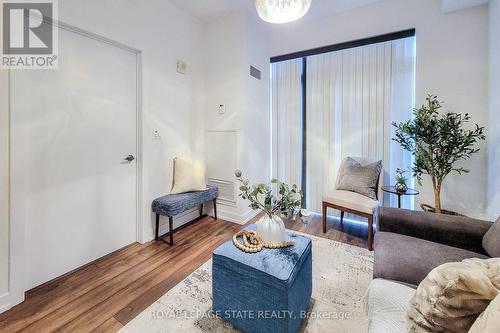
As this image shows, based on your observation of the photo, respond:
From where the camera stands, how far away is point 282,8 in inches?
60.1

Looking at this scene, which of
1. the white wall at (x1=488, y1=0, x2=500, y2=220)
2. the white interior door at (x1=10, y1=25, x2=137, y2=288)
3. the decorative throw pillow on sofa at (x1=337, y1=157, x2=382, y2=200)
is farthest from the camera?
the decorative throw pillow on sofa at (x1=337, y1=157, x2=382, y2=200)

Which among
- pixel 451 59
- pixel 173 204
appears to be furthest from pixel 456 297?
pixel 451 59

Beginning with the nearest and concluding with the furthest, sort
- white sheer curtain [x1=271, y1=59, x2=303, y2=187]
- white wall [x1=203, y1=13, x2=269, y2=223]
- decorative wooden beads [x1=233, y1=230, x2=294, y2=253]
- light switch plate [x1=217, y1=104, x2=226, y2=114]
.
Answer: decorative wooden beads [x1=233, y1=230, x2=294, y2=253] < white wall [x1=203, y1=13, x2=269, y2=223] < light switch plate [x1=217, y1=104, x2=226, y2=114] < white sheer curtain [x1=271, y1=59, x2=303, y2=187]

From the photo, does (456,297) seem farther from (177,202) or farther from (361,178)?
(177,202)

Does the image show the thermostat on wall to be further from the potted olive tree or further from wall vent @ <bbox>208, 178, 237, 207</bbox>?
the potted olive tree

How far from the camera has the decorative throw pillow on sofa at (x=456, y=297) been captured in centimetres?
66

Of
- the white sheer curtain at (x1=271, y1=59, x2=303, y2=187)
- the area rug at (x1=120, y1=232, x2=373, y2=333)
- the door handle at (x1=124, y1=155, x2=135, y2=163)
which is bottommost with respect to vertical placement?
the area rug at (x1=120, y1=232, x2=373, y2=333)

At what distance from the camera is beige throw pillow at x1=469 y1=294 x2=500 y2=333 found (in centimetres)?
54

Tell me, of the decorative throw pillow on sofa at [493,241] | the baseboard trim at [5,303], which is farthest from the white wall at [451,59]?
the baseboard trim at [5,303]

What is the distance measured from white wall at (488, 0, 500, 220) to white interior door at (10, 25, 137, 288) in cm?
353

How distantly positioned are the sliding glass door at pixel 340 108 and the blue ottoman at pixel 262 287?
2.03 meters

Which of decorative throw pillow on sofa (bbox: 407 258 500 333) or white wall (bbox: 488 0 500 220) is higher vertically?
white wall (bbox: 488 0 500 220)

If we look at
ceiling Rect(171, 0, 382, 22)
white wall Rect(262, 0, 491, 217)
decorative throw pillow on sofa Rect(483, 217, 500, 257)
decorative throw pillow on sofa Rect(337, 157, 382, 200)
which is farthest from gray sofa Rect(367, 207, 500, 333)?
ceiling Rect(171, 0, 382, 22)

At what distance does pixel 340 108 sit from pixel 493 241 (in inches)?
86.3
